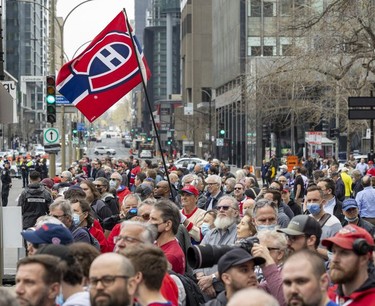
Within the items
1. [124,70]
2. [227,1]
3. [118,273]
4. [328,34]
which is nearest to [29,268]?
[118,273]

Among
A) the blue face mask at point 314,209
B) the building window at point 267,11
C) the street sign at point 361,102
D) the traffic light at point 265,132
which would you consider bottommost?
the blue face mask at point 314,209

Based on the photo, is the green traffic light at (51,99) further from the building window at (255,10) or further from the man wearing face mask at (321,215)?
the building window at (255,10)

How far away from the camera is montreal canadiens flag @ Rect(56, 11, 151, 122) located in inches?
687

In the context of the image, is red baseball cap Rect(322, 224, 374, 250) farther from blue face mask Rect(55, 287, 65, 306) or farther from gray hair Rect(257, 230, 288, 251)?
blue face mask Rect(55, 287, 65, 306)

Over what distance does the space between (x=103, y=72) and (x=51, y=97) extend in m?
9.74

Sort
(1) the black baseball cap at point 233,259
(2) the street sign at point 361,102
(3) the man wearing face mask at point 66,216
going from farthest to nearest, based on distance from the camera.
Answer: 1. (2) the street sign at point 361,102
2. (3) the man wearing face mask at point 66,216
3. (1) the black baseball cap at point 233,259

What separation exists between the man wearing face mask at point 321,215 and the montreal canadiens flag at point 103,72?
5.14 meters

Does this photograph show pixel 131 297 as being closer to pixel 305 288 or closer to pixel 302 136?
pixel 305 288

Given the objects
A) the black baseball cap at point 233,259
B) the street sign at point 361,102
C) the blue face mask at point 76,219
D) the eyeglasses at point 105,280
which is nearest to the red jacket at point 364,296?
the black baseball cap at point 233,259

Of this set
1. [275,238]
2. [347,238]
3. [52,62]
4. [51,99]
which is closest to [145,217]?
[275,238]

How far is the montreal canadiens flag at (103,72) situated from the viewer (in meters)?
17.4

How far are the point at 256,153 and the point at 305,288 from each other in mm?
72900

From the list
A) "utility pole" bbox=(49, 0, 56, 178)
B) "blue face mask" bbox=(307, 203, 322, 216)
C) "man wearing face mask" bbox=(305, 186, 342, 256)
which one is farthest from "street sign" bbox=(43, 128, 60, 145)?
"blue face mask" bbox=(307, 203, 322, 216)

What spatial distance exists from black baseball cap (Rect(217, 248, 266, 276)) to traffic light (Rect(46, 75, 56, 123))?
19.6 m
